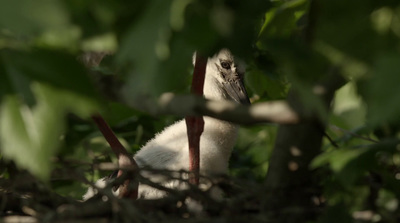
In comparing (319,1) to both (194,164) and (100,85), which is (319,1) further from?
(194,164)

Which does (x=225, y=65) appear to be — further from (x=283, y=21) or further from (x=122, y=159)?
(x=283, y=21)

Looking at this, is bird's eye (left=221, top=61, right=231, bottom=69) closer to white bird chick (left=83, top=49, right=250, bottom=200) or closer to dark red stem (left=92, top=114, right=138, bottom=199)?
white bird chick (left=83, top=49, right=250, bottom=200)

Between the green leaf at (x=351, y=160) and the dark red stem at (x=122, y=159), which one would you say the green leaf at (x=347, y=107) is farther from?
the green leaf at (x=351, y=160)

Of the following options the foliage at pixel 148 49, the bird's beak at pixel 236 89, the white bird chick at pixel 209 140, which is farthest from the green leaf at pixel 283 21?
the bird's beak at pixel 236 89

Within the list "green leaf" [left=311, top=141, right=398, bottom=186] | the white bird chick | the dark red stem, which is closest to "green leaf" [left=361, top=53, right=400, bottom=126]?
"green leaf" [left=311, top=141, right=398, bottom=186]

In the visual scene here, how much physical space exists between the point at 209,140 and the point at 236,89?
762 mm

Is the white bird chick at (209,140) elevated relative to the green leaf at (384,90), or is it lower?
elevated

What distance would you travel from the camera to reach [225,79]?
466 centimetres

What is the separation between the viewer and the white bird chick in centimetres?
356

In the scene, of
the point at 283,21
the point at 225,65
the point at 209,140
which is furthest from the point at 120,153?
the point at 225,65

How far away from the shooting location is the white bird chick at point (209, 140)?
3.56m

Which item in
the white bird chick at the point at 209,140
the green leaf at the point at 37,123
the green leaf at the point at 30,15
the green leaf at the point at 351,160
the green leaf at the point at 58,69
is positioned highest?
the white bird chick at the point at 209,140

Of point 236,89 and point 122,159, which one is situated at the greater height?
point 236,89

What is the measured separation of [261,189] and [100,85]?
1.84 ft
